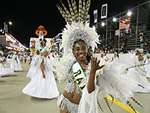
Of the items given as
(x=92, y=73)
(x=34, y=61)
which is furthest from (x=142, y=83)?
(x=34, y=61)

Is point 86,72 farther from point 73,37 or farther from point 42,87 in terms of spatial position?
point 42,87

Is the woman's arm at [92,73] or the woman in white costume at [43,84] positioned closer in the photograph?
the woman's arm at [92,73]

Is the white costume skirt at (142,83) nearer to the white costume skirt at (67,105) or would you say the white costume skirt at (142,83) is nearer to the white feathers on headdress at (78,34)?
the white feathers on headdress at (78,34)

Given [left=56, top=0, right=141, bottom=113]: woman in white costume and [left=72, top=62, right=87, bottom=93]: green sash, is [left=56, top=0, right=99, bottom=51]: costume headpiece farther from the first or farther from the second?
[left=72, top=62, right=87, bottom=93]: green sash

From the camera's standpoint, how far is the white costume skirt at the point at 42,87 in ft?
14.1

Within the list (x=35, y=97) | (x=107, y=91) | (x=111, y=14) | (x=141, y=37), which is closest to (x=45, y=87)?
(x=35, y=97)

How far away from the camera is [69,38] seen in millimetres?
2029

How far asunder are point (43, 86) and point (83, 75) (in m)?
3.05

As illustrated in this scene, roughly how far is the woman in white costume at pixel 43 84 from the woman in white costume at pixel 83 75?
2.55 meters

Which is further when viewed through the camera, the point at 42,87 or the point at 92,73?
the point at 42,87

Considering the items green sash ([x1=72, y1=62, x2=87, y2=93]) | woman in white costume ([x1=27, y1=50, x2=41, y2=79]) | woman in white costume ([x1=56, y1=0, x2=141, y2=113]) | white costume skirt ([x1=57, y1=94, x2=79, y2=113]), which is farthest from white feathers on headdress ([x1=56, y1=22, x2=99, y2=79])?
woman in white costume ([x1=27, y1=50, x2=41, y2=79])

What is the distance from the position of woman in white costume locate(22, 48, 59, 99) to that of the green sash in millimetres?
2736

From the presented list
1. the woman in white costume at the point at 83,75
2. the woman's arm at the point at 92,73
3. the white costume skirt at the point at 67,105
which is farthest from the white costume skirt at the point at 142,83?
the woman's arm at the point at 92,73

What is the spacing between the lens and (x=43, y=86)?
4398 millimetres
